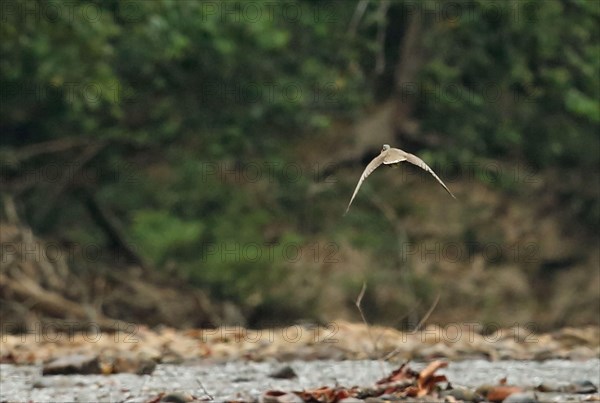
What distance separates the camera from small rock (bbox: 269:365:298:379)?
17.2 feet

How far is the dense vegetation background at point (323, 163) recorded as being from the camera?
9.96 m

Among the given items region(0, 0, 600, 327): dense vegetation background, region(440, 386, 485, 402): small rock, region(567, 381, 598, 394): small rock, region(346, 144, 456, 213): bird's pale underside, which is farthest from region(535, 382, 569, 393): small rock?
region(0, 0, 600, 327): dense vegetation background

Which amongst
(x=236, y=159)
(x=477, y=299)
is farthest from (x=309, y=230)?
(x=477, y=299)

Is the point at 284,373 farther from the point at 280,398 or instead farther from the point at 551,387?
the point at 280,398

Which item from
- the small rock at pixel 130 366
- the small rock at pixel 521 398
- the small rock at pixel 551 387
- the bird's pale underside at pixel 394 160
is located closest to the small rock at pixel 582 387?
the small rock at pixel 551 387

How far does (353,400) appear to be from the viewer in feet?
12.6


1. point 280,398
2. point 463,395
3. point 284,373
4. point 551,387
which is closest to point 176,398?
point 280,398

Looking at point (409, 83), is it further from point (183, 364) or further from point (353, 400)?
point (353, 400)

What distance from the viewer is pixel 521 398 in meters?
4.01

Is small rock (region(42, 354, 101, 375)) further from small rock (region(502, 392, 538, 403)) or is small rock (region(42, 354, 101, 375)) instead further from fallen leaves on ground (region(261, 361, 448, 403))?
small rock (region(502, 392, 538, 403))

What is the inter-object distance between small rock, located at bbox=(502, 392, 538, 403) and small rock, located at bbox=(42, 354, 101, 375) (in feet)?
7.08

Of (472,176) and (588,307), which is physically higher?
(472,176)

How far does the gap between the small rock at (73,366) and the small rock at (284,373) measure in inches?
33.0

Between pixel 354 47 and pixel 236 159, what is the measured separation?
60.4 inches
